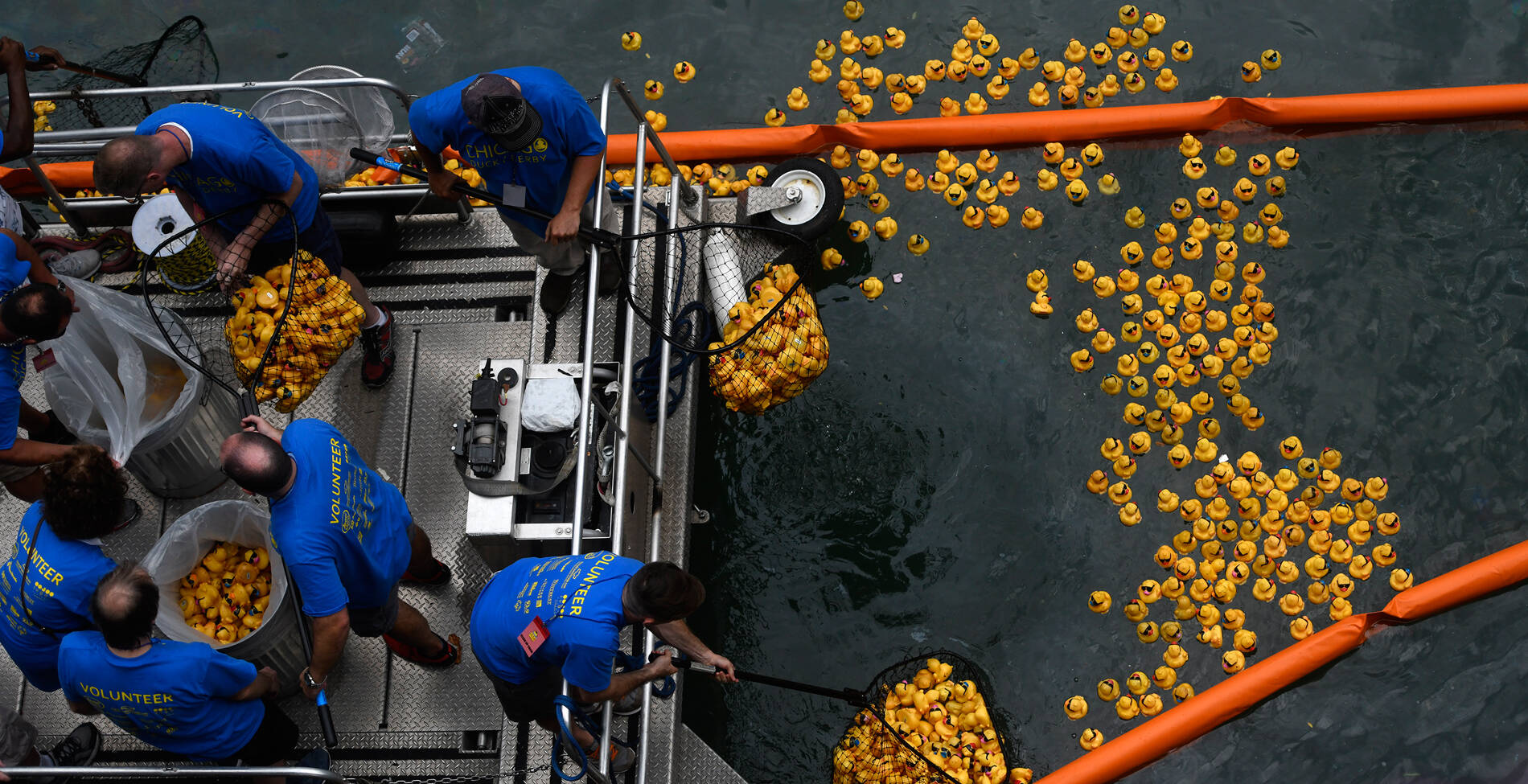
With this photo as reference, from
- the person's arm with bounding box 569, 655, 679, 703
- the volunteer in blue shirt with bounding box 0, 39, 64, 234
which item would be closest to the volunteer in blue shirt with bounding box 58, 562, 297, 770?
the person's arm with bounding box 569, 655, 679, 703

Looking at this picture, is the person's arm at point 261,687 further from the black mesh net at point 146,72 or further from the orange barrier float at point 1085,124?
the black mesh net at point 146,72

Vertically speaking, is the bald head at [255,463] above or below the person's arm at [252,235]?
below

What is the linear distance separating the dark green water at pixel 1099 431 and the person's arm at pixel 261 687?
2.09 meters

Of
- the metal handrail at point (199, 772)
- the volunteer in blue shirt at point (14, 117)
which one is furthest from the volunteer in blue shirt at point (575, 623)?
the volunteer in blue shirt at point (14, 117)

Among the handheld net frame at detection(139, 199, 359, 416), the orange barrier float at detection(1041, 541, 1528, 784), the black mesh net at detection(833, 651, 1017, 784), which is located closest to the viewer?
the handheld net frame at detection(139, 199, 359, 416)

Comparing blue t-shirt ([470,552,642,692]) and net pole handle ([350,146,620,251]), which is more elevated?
net pole handle ([350,146,620,251])

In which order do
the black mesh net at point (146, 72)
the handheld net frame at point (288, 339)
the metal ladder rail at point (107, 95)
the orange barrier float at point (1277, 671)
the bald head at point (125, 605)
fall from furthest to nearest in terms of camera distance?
the black mesh net at point (146, 72) → the orange barrier float at point (1277, 671) → the metal ladder rail at point (107, 95) → the handheld net frame at point (288, 339) → the bald head at point (125, 605)

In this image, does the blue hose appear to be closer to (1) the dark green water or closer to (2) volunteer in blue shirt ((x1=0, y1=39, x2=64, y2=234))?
(1) the dark green water

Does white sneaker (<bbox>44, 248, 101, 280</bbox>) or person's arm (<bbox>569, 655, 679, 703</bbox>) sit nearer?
person's arm (<bbox>569, 655, 679, 703</bbox>)

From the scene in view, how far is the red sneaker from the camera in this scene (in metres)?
5.29

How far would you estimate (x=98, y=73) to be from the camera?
22.3 feet

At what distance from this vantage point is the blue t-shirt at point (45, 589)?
3.97 metres

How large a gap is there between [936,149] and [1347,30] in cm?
270

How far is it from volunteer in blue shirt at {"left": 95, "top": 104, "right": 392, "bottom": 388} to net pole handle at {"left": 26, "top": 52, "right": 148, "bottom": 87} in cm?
265
